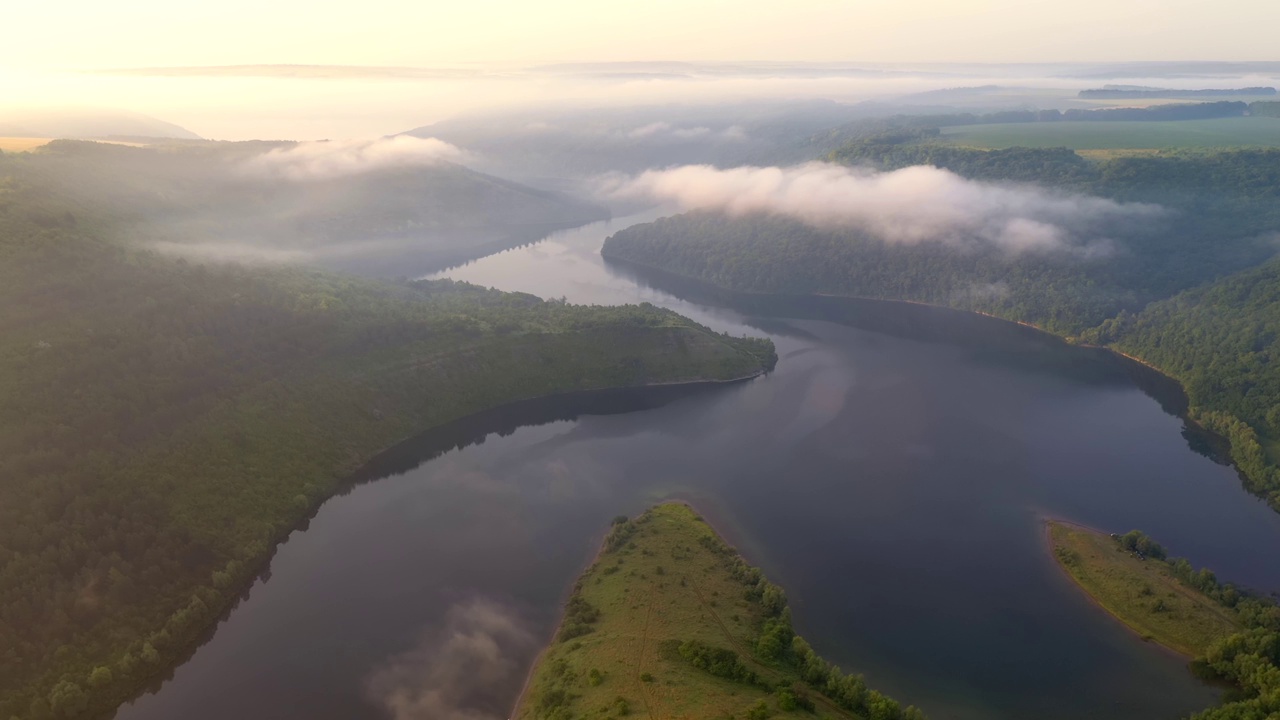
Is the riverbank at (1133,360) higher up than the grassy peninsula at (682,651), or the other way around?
the riverbank at (1133,360)

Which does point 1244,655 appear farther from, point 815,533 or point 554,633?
point 554,633

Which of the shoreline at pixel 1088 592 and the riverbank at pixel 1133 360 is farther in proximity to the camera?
the riverbank at pixel 1133 360

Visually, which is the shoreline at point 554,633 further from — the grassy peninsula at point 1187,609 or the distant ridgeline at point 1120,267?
the distant ridgeline at point 1120,267

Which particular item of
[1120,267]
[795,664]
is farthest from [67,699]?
[1120,267]

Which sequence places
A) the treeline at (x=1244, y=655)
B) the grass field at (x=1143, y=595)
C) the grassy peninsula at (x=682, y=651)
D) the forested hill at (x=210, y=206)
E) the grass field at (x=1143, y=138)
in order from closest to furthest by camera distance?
1. the treeline at (x=1244, y=655)
2. the grassy peninsula at (x=682, y=651)
3. the grass field at (x=1143, y=595)
4. the forested hill at (x=210, y=206)
5. the grass field at (x=1143, y=138)

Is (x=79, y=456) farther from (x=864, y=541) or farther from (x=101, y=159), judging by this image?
(x=101, y=159)

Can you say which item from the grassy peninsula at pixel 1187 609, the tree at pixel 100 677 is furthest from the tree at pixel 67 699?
the grassy peninsula at pixel 1187 609

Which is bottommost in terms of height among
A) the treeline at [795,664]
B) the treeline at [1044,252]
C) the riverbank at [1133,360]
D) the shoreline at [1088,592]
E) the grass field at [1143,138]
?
the shoreline at [1088,592]

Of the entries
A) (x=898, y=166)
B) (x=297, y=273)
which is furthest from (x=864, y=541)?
(x=898, y=166)
